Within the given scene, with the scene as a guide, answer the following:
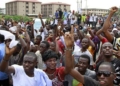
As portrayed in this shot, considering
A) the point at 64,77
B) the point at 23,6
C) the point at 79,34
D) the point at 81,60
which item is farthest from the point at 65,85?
the point at 23,6

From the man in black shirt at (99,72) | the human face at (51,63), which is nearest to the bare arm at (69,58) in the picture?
the man in black shirt at (99,72)

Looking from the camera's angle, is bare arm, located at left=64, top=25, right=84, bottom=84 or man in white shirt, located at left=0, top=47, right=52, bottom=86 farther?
man in white shirt, located at left=0, top=47, right=52, bottom=86

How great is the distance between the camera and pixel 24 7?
360ft

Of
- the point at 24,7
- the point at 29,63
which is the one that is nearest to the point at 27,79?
the point at 29,63

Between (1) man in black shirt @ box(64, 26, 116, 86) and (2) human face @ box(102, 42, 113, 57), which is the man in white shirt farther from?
(2) human face @ box(102, 42, 113, 57)

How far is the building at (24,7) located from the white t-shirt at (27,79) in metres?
105

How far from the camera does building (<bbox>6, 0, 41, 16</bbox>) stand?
108375mm

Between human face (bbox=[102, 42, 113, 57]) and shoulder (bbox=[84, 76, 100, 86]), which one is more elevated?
human face (bbox=[102, 42, 113, 57])

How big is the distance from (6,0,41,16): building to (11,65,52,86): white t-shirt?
105 meters

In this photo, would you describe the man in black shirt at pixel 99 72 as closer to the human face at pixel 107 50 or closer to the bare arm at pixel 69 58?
the bare arm at pixel 69 58

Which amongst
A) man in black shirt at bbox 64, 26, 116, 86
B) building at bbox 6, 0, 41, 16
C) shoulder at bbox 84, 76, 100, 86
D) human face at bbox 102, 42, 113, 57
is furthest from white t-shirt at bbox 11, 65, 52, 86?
building at bbox 6, 0, 41, 16

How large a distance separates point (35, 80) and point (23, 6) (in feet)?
357

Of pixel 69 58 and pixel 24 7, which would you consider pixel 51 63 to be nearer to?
pixel 69 58

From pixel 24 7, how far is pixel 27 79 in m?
109
